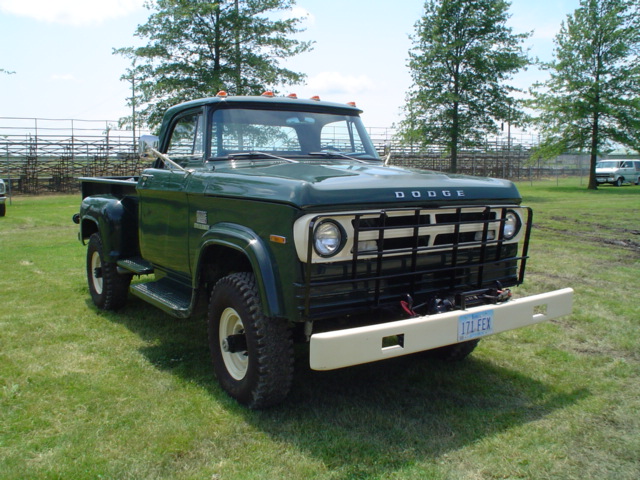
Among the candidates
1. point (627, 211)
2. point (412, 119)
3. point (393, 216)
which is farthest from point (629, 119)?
point (393, 216)

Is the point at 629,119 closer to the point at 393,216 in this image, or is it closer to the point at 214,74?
the point at 214,74

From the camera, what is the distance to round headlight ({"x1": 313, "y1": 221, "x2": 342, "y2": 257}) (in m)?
3.21

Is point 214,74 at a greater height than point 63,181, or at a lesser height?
greater

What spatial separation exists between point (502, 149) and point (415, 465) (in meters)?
43.5

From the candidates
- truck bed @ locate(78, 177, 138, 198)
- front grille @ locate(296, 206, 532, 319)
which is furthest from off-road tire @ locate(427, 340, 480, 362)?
truck bed @ locate(78, 177, 138, 198)

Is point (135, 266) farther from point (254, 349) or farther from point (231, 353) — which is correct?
point (254, 349)

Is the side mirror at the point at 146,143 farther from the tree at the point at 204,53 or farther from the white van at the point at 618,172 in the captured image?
the white van at the point at 618,172

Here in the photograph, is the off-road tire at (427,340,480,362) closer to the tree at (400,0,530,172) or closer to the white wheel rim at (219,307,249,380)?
the white wheel rim at (219,307,249,380)

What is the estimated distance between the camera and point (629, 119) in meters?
28.2

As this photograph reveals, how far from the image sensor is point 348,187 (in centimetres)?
333

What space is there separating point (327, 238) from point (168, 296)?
1921mm

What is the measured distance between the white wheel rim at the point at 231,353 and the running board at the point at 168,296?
1.29ft

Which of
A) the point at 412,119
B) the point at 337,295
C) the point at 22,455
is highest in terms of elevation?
the point at 412,119

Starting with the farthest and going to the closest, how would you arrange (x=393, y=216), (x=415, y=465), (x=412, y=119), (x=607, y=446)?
(x=412, y=119)
(x=393, y=216)
(x=607, y=446)
(x=415, y=465)
